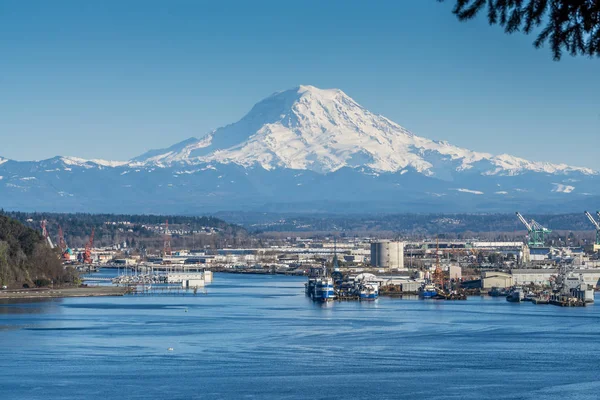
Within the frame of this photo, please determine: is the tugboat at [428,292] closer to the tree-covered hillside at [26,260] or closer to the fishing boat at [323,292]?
the fishing boat at [323,292]

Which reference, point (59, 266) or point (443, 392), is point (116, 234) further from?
point (443, 392)

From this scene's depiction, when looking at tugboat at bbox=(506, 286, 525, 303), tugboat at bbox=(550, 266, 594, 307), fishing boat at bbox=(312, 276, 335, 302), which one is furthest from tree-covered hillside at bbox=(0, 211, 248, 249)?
tugboat at bbox=(506, 286, 525, 303)

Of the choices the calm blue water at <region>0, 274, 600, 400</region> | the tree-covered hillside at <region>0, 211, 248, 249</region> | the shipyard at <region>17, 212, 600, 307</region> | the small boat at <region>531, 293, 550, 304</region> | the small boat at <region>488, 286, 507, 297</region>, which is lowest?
the calm blue water at <region>0, 274, 600, 400</region>

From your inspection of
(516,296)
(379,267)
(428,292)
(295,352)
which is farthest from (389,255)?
(295,352)

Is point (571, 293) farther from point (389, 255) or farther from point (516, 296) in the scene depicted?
point (389, 255)

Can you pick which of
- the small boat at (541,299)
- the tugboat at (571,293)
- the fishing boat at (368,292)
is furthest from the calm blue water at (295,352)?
the fishing boat at (368,292)

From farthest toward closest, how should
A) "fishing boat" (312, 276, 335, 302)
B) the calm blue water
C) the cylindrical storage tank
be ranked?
the cylindrical storage tank
"fishing boat" (312, 276, 335, 302)
the calm blue water

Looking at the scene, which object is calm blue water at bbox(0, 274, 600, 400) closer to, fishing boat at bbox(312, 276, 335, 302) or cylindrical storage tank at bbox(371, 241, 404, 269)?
fishing boat at bbox(312, 276, 335, 302)
